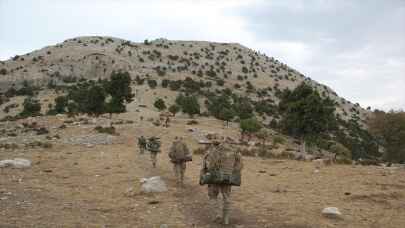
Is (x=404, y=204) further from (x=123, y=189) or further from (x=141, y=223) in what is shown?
(x=123, y=189)

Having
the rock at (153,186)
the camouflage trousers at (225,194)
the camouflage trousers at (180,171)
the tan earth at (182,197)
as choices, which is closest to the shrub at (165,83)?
the tan earth at (182,197)

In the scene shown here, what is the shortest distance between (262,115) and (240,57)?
49040 mm

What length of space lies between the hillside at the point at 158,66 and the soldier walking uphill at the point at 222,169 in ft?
225

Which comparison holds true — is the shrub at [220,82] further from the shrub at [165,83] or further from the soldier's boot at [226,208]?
the soldier's boot at [226,208]

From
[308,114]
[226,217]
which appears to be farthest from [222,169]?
[308,114]

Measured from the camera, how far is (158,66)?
106 m

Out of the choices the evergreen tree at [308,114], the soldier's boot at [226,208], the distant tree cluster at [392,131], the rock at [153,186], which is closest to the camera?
the soldier's boot at [226,208]

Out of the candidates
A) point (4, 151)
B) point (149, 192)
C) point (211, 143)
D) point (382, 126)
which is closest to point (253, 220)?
point (211, 143)

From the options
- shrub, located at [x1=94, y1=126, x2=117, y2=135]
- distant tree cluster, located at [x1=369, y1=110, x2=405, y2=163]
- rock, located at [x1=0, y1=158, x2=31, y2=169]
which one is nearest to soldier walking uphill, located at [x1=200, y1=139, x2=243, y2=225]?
rock, located at [x1=0, y1=158, x2=31, y2=169]

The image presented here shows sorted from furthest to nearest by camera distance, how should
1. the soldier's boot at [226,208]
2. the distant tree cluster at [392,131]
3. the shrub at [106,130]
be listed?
the distant tree cluster at [392,131]
the shrub at [106,130]
the soldier's boot at [226,208]

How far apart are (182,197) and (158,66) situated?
309ft

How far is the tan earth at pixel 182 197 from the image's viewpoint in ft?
33.6

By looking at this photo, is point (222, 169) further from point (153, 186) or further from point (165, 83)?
point (165, 83)

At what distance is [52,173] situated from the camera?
1777 cm
